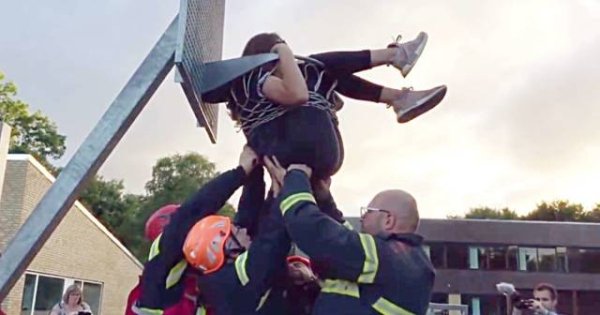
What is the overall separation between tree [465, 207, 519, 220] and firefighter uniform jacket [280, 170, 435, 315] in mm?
60848

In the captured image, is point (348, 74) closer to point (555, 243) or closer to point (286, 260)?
point (286, 260)

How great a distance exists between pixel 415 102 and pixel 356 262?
1.04 m

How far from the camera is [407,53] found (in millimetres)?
2984

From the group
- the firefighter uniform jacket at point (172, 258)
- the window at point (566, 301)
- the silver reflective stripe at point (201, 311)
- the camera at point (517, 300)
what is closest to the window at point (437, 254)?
the window at point (566, 301)

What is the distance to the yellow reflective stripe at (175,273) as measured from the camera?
272 centimetres

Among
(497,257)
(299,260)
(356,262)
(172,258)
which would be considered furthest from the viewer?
(497,257)

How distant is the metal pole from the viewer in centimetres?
282

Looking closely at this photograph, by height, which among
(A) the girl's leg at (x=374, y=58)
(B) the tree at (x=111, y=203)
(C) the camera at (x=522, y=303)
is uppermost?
(B) the tree at (x=111, y=203)

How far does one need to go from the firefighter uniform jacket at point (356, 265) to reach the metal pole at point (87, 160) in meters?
0.89

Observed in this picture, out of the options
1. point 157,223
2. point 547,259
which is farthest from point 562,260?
point 157,223

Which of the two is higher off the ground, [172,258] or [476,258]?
[476,258]

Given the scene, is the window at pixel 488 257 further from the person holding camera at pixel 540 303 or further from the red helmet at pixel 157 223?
the red helmet at pixel 157 223

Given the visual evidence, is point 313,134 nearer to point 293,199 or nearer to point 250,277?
point 293,199

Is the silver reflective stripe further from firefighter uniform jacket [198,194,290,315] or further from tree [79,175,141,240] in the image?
tree [79,175,141,240]
